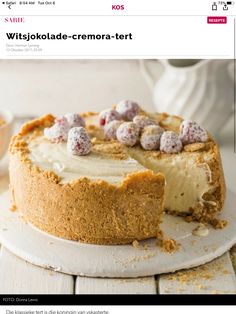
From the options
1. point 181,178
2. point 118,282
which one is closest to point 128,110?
point 181,178

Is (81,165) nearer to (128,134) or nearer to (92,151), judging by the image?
(92,151)
